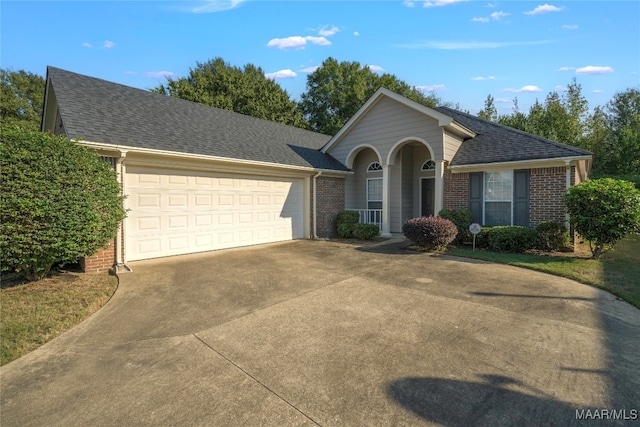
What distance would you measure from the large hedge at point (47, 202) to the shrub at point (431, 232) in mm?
7590

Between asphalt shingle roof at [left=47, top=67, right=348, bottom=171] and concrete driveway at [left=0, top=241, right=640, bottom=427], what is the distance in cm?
413

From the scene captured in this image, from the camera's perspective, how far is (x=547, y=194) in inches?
368

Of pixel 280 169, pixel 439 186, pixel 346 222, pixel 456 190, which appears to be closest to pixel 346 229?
pixel 346 222

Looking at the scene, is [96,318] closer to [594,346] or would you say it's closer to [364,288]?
[364,288]

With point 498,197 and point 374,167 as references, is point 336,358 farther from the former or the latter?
point 374,167

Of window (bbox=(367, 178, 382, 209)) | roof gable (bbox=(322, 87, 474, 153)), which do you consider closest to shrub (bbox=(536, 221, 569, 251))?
roof gable (bbox=(322, 87, 474, 153))

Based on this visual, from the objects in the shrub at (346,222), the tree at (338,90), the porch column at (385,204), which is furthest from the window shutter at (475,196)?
the tree at (338,90)

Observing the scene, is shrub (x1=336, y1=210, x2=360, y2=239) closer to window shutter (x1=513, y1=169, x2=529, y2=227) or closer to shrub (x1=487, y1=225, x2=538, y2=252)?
shrub (x1=487, y1=225, x2=538, y2=252)

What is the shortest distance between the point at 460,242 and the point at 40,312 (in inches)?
419

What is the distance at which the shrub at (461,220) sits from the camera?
10156mm

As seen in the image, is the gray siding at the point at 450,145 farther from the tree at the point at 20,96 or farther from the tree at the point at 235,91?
the tree at the point at 20,96

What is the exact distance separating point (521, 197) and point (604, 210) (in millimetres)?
2489

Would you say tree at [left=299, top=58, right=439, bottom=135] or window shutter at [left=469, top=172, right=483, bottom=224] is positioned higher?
tree at [left=299, top=58, right=439, bottom=135]

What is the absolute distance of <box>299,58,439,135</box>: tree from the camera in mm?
31531
